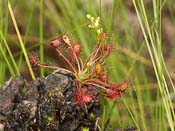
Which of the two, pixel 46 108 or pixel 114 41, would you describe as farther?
pixel 114 41

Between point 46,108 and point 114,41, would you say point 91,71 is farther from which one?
point 114,41

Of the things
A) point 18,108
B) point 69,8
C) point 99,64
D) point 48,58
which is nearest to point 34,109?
point 18,108

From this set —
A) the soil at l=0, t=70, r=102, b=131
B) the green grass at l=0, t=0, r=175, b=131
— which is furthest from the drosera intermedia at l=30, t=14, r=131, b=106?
the green grass at l=0, t=0, r=175, b=131

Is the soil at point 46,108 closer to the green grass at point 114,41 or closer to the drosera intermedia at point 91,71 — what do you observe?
the drosera intermedia at point 91,71

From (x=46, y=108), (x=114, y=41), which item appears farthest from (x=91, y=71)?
(x=114, y=41)

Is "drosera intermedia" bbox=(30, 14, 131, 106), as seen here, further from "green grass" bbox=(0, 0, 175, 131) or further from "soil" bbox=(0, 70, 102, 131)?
"green grass" bbox=(0, 0, 175, 131)

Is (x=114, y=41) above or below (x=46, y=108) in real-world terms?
above

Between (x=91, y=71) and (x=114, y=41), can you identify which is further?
(x=114, y=41)

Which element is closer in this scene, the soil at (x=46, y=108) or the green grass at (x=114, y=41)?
the soil at (x=46, y=108)

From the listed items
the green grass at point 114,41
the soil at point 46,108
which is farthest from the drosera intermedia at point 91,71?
the green grass at point 114,41

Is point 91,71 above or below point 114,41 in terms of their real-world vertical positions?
below
